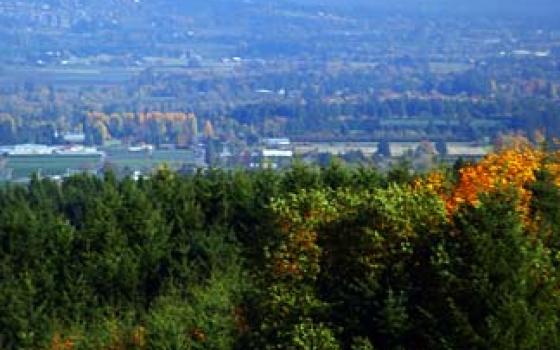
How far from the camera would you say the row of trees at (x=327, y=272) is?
12641 millimetres

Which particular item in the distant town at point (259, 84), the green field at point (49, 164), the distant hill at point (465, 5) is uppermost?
the distant hill at point (465, 5)

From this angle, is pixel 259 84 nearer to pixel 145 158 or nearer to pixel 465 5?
pixel 145 158

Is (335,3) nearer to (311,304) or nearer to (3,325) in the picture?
(3,325)

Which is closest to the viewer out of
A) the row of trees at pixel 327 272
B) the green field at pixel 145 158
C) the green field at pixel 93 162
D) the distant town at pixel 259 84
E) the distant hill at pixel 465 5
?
the row of trees at pixel 327 272

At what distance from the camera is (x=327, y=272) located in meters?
14.1

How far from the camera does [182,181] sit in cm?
2870

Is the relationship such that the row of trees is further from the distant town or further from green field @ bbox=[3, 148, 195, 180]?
green field @ bbox=[3, 148, 195, 180]

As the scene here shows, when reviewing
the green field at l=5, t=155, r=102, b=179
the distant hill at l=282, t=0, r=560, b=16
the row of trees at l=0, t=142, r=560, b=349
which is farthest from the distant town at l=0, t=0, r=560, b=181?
the row of trees at l=0, t=142, r=560, b=349

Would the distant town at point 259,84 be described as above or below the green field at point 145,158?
above

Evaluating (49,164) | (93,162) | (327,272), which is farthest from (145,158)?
(327,272)

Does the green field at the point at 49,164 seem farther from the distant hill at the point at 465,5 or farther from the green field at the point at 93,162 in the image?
the distant hill at the point at 465,5

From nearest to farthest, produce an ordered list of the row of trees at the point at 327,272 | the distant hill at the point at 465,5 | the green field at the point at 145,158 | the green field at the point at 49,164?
1. the row of trees at the point at 327,272
2. the green field at the point at 49,164
3. the green field at the point at 145,158
4. the distant hill at the point at 465,5

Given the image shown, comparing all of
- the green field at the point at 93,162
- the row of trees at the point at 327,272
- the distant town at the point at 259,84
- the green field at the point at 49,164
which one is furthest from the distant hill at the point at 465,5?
the row of trees at the point at 327,272

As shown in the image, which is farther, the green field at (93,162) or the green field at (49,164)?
the green field at (93,162)
